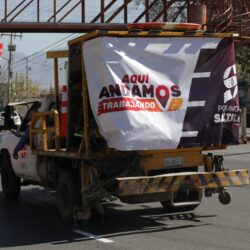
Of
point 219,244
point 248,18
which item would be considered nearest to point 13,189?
point 219,244

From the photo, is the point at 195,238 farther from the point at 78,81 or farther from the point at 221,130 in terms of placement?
the point at 78,81

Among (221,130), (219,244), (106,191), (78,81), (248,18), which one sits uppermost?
(248,18)

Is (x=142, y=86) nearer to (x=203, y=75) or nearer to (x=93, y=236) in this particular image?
(x=203, y=75)

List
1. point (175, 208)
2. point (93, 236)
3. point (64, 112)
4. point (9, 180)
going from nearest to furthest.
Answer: point (93, 236)
point (64, 112)
point (175, 208)
point (9, 180)

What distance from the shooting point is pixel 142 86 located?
26.4 feet

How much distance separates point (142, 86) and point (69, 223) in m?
2.44

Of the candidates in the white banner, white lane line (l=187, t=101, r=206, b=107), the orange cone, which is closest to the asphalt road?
the white banner

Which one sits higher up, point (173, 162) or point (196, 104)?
point (196, 104)

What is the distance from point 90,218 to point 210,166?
1.99 meters

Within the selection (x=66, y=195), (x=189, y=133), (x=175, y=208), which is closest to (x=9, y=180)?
(x=66, y=195)

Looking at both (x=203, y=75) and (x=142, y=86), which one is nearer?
(x=142, y=86)

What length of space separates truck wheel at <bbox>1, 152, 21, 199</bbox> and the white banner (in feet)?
13.1

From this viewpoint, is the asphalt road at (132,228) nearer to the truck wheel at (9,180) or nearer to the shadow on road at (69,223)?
the shadow on road at (69,223)

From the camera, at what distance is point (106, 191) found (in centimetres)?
812
